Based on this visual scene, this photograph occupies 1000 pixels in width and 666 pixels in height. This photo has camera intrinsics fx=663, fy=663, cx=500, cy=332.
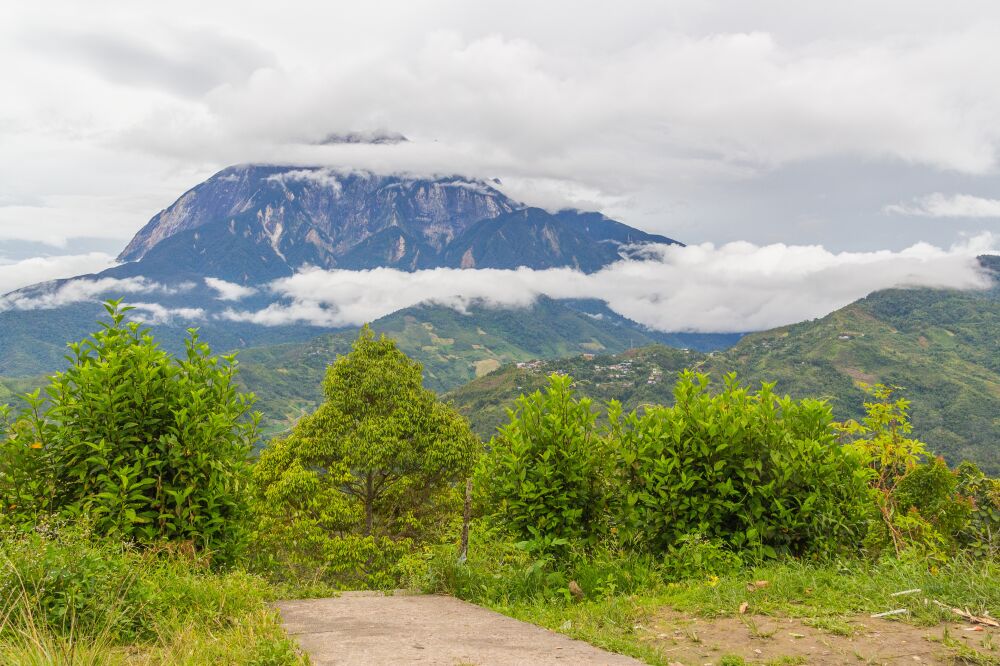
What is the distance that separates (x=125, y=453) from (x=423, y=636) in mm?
4202

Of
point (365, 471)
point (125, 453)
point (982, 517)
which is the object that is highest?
point (125, 453)

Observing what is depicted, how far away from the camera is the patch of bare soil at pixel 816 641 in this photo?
5402 mm

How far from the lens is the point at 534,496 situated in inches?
344

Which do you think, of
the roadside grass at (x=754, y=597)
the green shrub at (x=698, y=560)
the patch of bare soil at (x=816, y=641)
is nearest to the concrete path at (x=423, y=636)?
the roadside grass at (x=754, y=597)

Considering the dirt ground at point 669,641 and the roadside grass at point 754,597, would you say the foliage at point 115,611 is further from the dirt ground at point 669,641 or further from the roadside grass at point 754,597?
the roadside grass at point 754,597

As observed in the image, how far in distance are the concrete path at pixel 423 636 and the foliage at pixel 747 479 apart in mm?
2590

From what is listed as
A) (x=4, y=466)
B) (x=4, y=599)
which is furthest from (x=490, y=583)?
(x=4, y=466)

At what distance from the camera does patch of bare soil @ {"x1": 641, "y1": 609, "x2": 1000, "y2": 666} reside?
5.40m

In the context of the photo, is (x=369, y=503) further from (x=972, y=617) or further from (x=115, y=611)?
(x=972, y=617)

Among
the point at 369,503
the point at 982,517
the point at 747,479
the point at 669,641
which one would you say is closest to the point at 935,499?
the point at 982,517

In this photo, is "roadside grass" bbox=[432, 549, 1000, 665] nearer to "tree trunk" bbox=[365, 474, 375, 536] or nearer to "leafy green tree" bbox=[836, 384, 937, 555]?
"leafy green tree" bbox=[836, 384, 937, 555]

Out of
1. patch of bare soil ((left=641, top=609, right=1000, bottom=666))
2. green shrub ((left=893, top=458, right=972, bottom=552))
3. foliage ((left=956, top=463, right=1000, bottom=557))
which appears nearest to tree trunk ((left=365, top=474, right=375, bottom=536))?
green shrub ((left=893, top=458, right=972, bottom=552))

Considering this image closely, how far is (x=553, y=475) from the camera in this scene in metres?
8.91

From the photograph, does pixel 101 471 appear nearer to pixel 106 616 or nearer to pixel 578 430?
pixel 106 616
